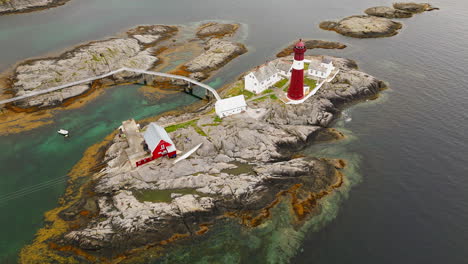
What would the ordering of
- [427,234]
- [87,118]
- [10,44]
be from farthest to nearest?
[10,44]
[87,118]
[427,234]

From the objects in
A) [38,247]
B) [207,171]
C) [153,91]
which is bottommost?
[38,247]

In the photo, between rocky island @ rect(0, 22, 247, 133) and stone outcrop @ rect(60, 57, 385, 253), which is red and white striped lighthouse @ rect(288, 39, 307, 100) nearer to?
stone outcrop @ rect(60, 57, 385, 253)

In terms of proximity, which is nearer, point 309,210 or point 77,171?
point 309,210

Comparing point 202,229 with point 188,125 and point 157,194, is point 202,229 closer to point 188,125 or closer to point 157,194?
point 157,194

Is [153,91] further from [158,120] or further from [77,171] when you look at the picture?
[77,171]

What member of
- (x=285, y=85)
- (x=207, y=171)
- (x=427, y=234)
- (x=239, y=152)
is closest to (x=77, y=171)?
(x=207, y=171)

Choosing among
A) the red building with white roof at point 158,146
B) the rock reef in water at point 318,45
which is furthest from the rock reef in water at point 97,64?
the red building with white roof at point 158,146
